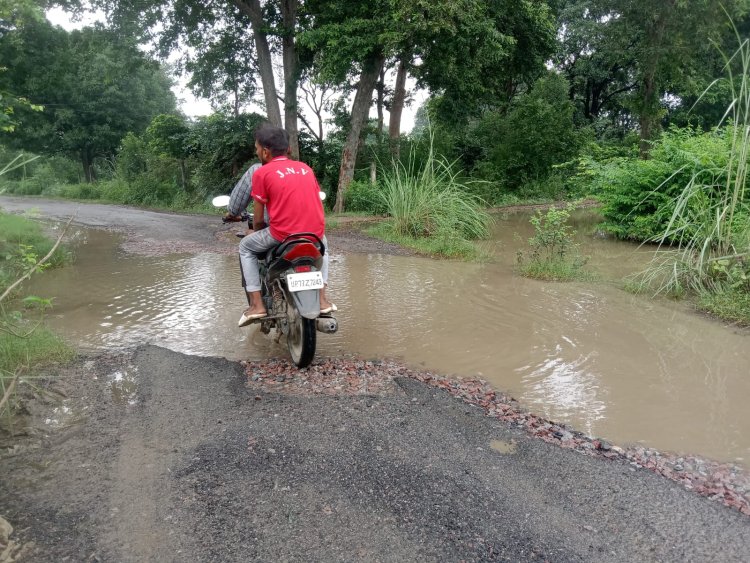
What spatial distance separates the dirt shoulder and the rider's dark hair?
6.31 ft

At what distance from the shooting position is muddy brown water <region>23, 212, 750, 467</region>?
3.70 metres

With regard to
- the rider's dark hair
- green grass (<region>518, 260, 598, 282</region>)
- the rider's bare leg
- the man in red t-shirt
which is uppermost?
the rider's dark hair

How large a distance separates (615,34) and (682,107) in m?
13.1

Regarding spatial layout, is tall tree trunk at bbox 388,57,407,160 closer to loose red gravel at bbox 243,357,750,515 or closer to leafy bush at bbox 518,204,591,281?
leafy bush at bbox 518,204,591,281

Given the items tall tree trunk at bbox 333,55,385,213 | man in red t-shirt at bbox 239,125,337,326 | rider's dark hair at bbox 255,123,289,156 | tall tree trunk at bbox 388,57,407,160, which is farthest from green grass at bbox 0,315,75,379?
tall tree trunk at bbox 388,57,407,160

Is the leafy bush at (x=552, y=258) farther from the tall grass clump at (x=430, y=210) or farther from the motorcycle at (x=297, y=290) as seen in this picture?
the motorcycle at (x=297, y=290)

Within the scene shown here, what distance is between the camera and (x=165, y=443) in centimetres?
304

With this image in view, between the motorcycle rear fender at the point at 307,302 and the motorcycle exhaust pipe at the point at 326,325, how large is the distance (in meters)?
0.22

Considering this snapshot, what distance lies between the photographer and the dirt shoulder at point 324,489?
87.7 inches

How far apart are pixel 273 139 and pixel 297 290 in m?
1.25

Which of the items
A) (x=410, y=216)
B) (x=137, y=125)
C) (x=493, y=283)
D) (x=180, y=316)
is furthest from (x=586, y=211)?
(x=137, y=125)

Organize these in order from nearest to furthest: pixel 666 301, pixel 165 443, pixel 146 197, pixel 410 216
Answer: pixel 165 443
pixel 666 301
pixel 410 216
pixel 146 197

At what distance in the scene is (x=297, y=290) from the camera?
391 cm

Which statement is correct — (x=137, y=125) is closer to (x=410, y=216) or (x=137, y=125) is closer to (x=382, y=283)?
(x=410, y=216)
